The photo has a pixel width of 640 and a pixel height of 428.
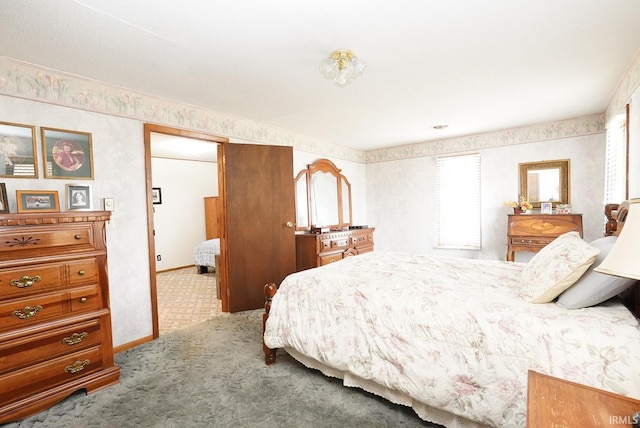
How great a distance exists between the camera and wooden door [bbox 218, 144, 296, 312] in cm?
366

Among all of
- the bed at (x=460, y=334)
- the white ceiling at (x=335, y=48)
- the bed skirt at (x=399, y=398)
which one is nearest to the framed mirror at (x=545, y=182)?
the white ceiling at (x=335, y=48)

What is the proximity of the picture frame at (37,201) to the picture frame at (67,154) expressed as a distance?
240 mm

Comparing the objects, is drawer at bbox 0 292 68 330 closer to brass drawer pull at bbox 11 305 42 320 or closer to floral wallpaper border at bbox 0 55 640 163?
brass drawer pull at bbox 11 305 42 320

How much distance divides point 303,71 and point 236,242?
6.81ft

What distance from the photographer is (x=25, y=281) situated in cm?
191

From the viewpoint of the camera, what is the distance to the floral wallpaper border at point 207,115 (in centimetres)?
235


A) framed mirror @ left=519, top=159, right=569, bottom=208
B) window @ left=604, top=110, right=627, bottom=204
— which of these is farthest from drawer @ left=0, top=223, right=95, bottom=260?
framed mirror @ left=519, top=159, right=569, bottom=208

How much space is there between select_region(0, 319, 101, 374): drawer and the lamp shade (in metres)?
2.79

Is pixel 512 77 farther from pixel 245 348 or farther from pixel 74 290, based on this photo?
pixel 74 290

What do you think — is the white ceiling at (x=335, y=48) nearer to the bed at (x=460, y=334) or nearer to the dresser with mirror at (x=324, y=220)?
the bed at (x=460, y=334)

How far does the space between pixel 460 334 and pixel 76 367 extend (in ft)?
8.04

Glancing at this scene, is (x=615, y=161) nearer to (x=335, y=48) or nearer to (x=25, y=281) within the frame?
(x=335, y=48)

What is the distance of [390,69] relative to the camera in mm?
2541

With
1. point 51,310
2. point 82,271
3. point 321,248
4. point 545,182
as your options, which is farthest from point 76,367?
point 545,182
